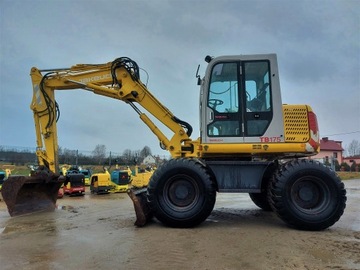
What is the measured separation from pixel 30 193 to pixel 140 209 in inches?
168

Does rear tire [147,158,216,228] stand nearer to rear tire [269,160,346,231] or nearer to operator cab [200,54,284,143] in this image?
operator cab [200,54,284,143]

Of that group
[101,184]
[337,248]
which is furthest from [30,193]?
[337,248]

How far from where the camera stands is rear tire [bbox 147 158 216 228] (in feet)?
22.7

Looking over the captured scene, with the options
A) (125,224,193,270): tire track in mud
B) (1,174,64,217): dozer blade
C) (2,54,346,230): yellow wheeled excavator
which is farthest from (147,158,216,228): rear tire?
(1,174,64,217): dozer blade

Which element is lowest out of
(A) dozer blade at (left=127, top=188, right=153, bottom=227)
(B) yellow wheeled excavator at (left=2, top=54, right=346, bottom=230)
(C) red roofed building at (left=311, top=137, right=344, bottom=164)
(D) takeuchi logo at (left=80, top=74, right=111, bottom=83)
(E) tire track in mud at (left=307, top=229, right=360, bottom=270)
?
(E) tire track in mud at (left=307, top=229, right=360, bottom=270)

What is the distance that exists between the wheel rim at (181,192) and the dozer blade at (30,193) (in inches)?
168

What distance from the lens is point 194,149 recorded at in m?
8.24

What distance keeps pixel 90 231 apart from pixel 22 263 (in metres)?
2.02

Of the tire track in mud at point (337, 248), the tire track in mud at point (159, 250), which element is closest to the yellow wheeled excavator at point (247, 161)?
the tire track in mud at point (337, 248)

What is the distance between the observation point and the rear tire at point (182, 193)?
22.7 feet

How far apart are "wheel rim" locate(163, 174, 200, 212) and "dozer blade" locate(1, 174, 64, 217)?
427cm

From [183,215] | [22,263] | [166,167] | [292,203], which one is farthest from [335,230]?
[22,263]

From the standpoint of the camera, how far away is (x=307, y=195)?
6980 mm

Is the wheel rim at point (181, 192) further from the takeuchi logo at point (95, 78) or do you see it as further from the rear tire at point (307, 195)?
the takeuchi logo at point (95, 78)
